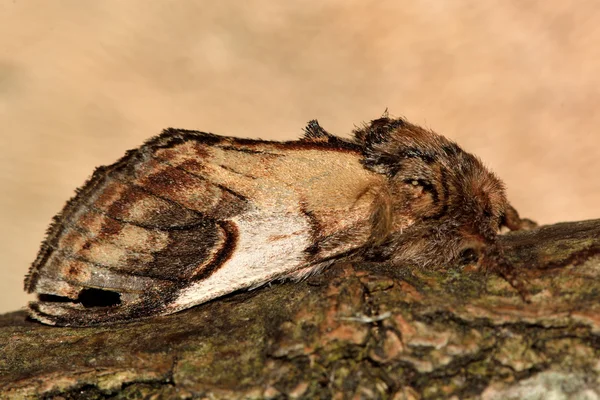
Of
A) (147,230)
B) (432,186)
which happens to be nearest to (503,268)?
(432,186)

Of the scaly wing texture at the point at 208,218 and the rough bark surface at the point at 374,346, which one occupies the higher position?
the scaly wing texture at the point at 208,218

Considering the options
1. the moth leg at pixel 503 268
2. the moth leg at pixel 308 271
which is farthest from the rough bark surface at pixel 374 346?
the moth leg at pixel 308 271

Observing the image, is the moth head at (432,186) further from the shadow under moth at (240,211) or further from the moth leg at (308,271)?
the moth leg at (308,271)

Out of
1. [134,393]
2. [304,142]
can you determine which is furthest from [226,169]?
[134,393]

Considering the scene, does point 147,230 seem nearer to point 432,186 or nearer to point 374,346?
point 374,346

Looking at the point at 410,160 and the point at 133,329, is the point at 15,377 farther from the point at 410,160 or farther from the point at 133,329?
the point at 410,160

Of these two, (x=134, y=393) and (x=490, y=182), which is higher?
(x=490, y=182)

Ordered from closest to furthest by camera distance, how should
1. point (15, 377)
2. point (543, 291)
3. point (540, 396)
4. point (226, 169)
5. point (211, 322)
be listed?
point (540, 396) < point (543, 291) < point (15, 377) < point (211, 322) < point (226, 169)
